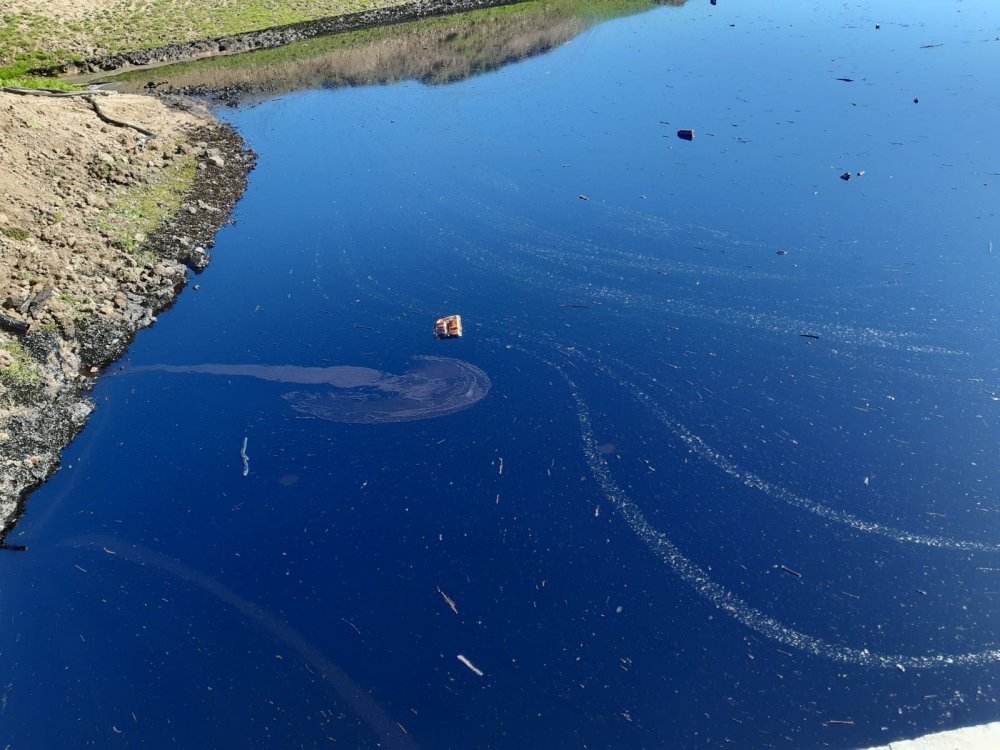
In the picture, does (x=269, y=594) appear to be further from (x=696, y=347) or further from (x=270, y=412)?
(x=696, y=347)

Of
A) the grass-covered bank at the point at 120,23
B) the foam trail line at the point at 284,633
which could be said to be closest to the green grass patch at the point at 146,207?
the foam trail line at the point at 284,633

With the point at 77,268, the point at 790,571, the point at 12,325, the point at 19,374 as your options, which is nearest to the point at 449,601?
the point at 790,571

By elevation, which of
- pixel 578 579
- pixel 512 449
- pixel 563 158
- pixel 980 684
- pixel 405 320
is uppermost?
pixel 563 158

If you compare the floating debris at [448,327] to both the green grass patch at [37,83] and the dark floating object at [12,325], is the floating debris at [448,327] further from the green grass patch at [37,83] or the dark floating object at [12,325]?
the green grass patch at [37,83]

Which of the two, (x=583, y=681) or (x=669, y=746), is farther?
(x=583, y=681)

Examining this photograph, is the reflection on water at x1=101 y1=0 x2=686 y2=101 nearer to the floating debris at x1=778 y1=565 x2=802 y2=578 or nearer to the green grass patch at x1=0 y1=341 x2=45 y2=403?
the green grass patch at x1=0 y1=341 x2=45 y2=403

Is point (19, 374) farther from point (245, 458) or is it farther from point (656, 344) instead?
point (656, 344)

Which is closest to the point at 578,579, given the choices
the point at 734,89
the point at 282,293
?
the point at 282,293
